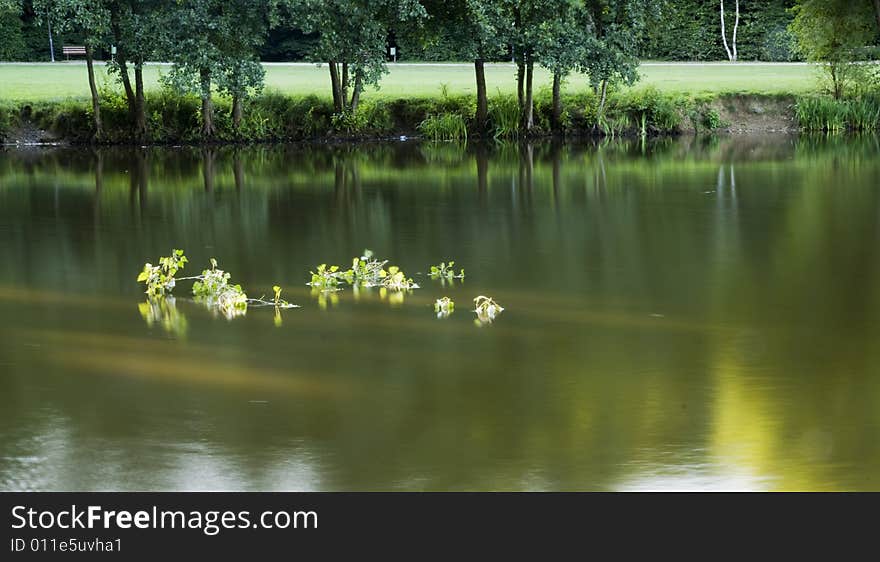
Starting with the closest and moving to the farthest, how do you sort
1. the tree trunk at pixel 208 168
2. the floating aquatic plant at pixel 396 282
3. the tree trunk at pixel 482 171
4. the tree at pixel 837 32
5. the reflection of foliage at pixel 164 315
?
the reflection of foliage at pixel 164 315 < the floating aquatic plant at pixel 396 282 < the tree trunk at pixel 482 171 < the tree trunk at pixel 208 168 < the tree at pixel 837 32

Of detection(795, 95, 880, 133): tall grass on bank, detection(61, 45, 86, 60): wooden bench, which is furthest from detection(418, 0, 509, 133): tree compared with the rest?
detection(61, 45, 86, 60): wooden bench

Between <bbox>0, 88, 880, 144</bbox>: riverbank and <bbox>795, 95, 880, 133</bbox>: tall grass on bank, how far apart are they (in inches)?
1.0

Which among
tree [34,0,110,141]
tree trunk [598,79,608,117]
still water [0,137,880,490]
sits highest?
tree [34,0,110,141]

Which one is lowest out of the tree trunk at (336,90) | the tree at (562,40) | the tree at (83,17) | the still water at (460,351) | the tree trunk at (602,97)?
the still water at (460,351)

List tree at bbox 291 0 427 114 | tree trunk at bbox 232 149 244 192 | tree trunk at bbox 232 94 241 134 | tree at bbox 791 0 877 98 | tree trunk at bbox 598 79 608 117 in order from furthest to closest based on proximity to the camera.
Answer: tree at bbox 791 0 877 98, tree trunk at bbox 598 79 608 117, tree trunk at bbox 232 94 241 134, tree at bbox 291 0 427 114, tree trunk at bbox 232 149 244 192

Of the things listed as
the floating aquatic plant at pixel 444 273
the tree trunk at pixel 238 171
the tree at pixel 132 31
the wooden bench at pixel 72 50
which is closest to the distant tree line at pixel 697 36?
the wooden bench at pixel 72 50

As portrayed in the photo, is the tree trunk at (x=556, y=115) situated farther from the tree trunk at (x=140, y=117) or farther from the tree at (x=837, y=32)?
the tree trunk at (x=140, y=117)

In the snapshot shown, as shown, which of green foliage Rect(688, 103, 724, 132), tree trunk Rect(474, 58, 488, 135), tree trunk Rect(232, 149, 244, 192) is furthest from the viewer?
green foliage Rect(688, 103, 724, 132)

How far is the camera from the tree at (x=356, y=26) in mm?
27375

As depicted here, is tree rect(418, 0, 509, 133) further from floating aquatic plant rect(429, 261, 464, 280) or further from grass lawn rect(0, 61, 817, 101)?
floating aquatic plant rect(429, 261, 464, 280)

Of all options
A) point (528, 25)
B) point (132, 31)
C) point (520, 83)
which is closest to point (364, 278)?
point (132, 31)

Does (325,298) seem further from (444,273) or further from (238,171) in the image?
(238,171)

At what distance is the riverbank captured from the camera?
2967cm

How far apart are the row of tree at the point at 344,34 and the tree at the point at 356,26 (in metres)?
0.02
